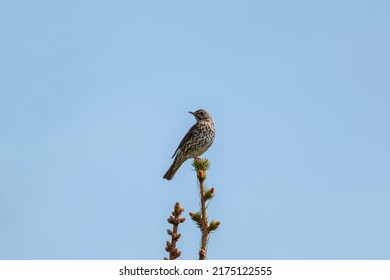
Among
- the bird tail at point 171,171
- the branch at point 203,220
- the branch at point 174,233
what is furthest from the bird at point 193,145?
the branch at point 174,233

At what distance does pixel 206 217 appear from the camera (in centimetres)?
628

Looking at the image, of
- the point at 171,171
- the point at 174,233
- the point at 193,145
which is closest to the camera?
the point at 174,233

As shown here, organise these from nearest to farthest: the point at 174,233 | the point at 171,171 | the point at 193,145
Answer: the point at 174,233 → the point at 171,171 → the point at 193,145

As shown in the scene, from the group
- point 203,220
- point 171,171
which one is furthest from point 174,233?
point 171,171

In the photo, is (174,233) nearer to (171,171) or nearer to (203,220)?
(203,220)

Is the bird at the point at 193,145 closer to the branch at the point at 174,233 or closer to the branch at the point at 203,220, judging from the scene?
the branch at the point at 203,220

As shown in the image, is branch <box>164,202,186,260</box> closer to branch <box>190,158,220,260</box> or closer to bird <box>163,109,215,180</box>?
branch <box>190,158,220,260</box>

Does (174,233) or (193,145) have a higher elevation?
(193,145)

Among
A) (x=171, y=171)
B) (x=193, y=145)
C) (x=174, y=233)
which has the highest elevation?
(x=193, y=145)

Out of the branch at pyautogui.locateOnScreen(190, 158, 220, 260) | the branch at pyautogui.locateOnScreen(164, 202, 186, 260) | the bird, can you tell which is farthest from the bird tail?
the branch at pyautogui.locateOnScreen(164, 202, 186, 260)
